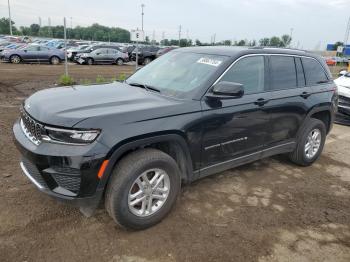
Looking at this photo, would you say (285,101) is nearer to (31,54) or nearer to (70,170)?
(70,170)

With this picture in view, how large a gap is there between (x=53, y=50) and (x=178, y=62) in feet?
Result: 72.6

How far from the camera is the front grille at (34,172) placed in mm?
3141

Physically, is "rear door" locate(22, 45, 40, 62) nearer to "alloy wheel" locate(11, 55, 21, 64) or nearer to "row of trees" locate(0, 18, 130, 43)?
"alloy wheel" locate(11, 55, 21, 64)

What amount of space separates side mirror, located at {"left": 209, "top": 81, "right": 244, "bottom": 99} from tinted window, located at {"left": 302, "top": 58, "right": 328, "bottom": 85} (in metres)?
2.01

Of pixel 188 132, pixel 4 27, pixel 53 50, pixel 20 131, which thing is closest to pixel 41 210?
pixel 20 131

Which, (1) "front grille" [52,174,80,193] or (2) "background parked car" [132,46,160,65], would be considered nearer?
(1) "front grille" [52,174,80,193]

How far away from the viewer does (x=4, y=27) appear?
309 ft

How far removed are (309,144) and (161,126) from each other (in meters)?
3.17

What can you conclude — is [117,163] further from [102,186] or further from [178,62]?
[178,62]

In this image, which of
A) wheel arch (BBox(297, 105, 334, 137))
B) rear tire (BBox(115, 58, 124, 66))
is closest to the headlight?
wheel arch (BBox(297, 105, 334, 137))

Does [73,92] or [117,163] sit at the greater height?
[73,92]

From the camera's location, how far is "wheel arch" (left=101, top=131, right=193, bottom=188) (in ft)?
10.1

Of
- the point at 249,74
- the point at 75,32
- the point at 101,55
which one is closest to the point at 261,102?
the point at 249,74

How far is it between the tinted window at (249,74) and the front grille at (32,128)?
2052 mm
